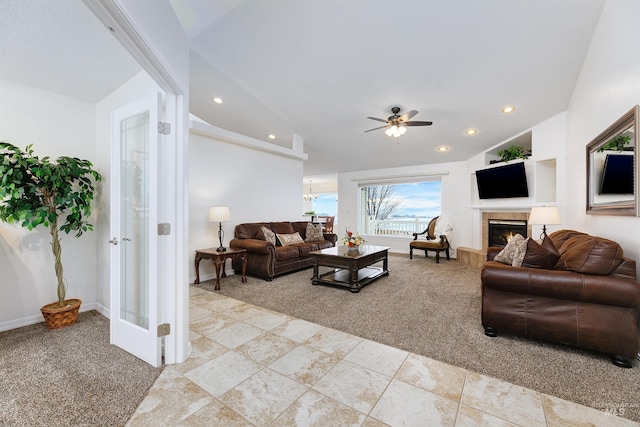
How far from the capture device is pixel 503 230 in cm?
544

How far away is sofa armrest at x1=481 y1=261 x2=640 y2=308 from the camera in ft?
6.39

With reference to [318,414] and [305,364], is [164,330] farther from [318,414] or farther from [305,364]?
[318,414]

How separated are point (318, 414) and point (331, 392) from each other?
199 millimetres

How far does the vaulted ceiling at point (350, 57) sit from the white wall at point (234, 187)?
0.98 meters

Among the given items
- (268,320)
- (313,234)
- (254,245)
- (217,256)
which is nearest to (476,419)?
(268,320)

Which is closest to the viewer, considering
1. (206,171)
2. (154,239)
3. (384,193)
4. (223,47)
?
(154,239)

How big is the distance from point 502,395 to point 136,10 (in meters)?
3.11

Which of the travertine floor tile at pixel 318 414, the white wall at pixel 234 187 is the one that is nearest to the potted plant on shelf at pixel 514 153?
the white wall at pixel 234 187

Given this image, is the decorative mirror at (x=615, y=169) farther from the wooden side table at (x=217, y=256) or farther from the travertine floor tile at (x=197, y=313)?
the wooden side table at (x=217, y=256)

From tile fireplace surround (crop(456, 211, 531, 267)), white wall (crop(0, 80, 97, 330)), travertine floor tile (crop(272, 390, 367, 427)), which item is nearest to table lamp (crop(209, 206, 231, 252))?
white wall (crop(0, 80, 97, 330))

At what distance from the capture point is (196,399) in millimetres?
1610

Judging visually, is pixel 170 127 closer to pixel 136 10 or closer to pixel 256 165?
pixel 136 10

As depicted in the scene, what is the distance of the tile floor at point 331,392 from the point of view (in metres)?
1.46

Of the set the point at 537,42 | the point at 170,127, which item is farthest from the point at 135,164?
the point at 537,42
